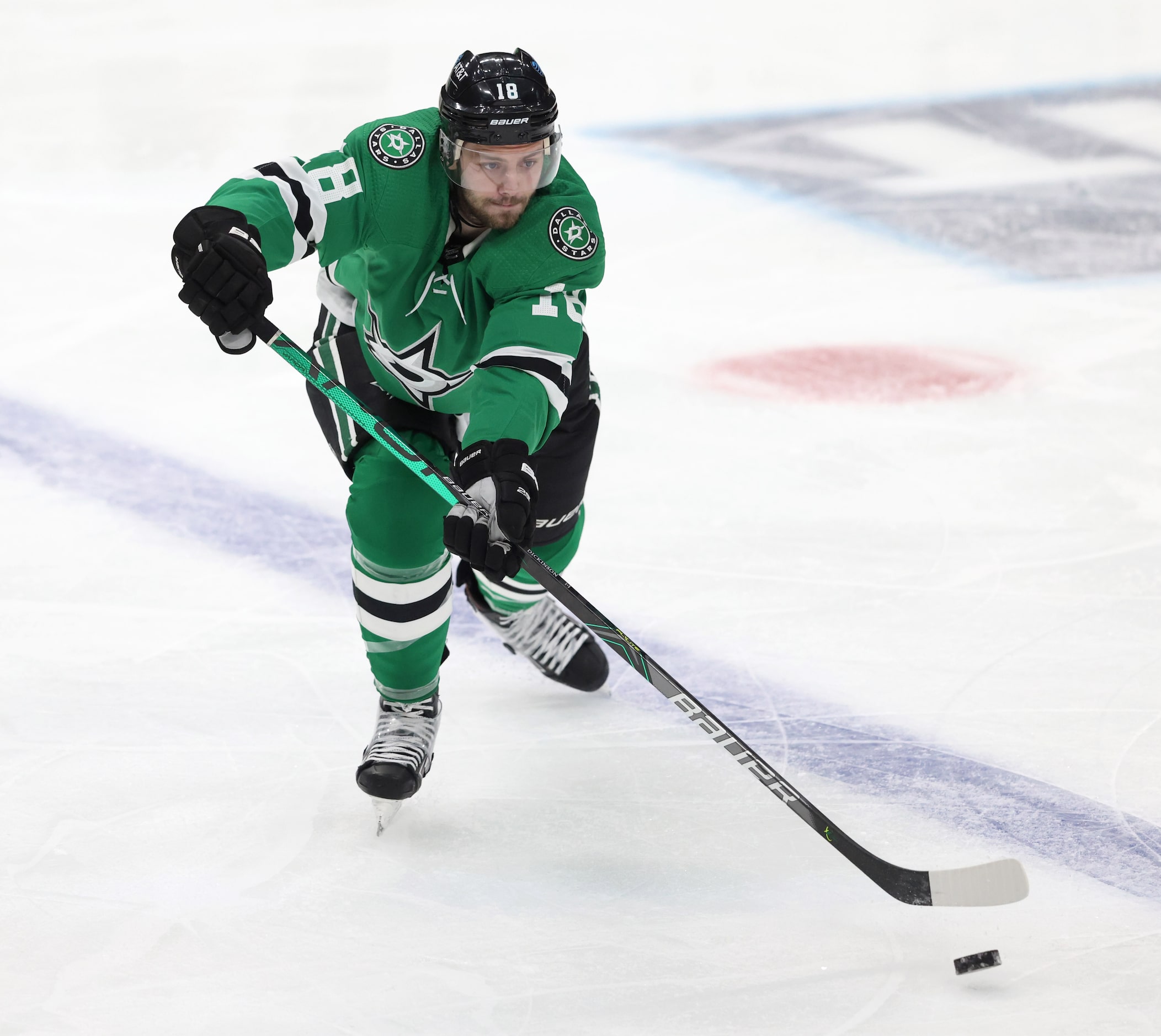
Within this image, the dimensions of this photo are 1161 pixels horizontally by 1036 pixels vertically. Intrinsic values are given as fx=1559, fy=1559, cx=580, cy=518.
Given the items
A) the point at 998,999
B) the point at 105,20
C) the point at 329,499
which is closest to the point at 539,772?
the point at 998,999

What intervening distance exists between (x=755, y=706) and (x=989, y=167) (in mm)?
3522

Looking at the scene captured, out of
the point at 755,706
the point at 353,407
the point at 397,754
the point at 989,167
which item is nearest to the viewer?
the point at 353,407

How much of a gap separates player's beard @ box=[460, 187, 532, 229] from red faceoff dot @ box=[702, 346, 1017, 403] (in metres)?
1.85

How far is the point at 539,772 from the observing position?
102 inches

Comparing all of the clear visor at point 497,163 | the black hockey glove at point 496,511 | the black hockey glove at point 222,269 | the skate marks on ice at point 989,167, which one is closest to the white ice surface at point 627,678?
the skate marks on ice at point 989,167

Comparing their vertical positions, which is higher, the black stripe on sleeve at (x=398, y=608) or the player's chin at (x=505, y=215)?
the player's chin at (x=505, y=215)

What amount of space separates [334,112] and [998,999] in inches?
195

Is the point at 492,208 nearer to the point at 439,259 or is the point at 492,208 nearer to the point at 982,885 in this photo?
the point at 439,259

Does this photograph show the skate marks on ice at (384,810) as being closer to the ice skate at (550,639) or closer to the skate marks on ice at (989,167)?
the ice skate at (550,639)

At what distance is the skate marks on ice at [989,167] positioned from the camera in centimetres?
502

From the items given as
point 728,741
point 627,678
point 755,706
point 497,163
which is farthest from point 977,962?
point 497,163

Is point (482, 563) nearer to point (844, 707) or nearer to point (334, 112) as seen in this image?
point (844, 707)

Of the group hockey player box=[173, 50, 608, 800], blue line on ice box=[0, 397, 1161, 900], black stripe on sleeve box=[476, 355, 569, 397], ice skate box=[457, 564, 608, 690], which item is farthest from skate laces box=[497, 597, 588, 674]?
black stripe on sleeve box=[476, 355, 569, 397]

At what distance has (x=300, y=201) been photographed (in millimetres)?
2236
